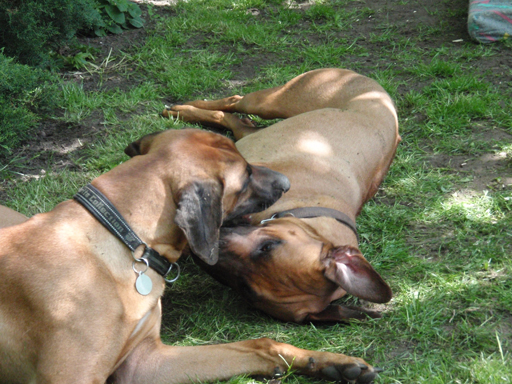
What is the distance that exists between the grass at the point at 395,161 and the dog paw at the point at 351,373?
0.11 metres

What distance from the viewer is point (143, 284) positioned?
3.18 meters

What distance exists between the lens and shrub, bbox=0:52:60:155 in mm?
5340

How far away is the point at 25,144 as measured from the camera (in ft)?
18.4

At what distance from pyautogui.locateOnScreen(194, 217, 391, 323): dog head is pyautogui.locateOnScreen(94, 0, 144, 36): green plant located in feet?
15.3

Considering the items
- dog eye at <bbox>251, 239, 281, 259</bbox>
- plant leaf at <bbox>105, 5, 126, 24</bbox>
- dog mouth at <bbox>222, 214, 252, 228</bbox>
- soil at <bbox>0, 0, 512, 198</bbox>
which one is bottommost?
soil at <bbox>0, 0, 512, 198</bbox>

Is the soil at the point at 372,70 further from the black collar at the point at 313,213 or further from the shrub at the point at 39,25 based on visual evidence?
the black collar at the point at 313,213

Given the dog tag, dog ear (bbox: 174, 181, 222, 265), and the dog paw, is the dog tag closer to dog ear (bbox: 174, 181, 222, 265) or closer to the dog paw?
dog ear (bbox: 174, 181, 222, 265)

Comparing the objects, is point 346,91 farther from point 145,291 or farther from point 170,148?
point 145,291

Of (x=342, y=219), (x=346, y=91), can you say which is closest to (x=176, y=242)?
(x=342, y=219)

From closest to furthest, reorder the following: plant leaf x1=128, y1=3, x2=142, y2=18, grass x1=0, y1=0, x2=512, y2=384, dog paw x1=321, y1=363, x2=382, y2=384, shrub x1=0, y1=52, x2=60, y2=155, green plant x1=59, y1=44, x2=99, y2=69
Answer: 1. dog paw x1=321, y1=363, x2=382, y2=384
2. grass x1=0, y1=0, x2=512, y2=384
3. shrub x1=0, y1=52, x2=60, y2=155
4. green plant x1=59, y1=44, x2=99, y2=69
5. plant leaf x1=128, y1=3, x2=142, y2=18

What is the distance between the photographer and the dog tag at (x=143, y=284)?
316 cm

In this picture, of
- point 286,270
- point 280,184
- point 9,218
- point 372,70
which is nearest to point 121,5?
point 372,70

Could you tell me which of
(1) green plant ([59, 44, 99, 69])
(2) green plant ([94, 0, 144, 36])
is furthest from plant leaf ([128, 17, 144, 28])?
(1) green plant ([59, 44, 99, 69])

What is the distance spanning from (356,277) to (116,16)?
17.6ft
